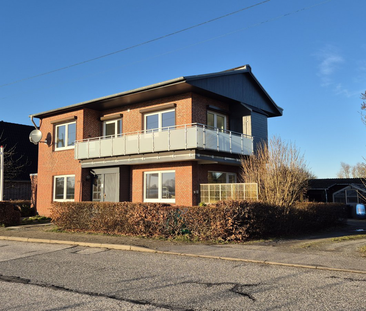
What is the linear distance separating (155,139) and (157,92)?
2521 millimetres

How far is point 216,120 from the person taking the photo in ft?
66.8

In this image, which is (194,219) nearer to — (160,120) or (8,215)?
(160,120)

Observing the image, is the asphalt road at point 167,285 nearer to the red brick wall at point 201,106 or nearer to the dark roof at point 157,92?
the dark roof at point 157,92

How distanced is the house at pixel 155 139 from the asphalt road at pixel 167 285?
8.93 meters

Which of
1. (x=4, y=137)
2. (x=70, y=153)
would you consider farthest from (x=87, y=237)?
(x=4, y=137)

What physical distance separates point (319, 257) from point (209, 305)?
4.72m

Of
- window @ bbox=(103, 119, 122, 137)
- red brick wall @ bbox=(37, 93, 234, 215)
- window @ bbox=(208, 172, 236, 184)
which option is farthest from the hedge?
window @ bbox=(103, 119, 122, 137)

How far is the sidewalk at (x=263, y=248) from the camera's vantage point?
326 inches

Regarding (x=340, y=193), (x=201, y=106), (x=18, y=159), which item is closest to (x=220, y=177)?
(x=201, y=106)

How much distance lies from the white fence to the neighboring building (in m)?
17.0

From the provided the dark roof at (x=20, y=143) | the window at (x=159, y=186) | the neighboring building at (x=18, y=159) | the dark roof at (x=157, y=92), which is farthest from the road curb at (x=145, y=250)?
the dark roof at (x=20, y=143)

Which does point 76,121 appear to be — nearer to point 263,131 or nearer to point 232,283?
point 263,131

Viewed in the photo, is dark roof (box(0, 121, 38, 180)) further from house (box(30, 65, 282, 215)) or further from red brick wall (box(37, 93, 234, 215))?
house (box(30, 65, 282, 215))

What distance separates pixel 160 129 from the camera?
63.4 feet
